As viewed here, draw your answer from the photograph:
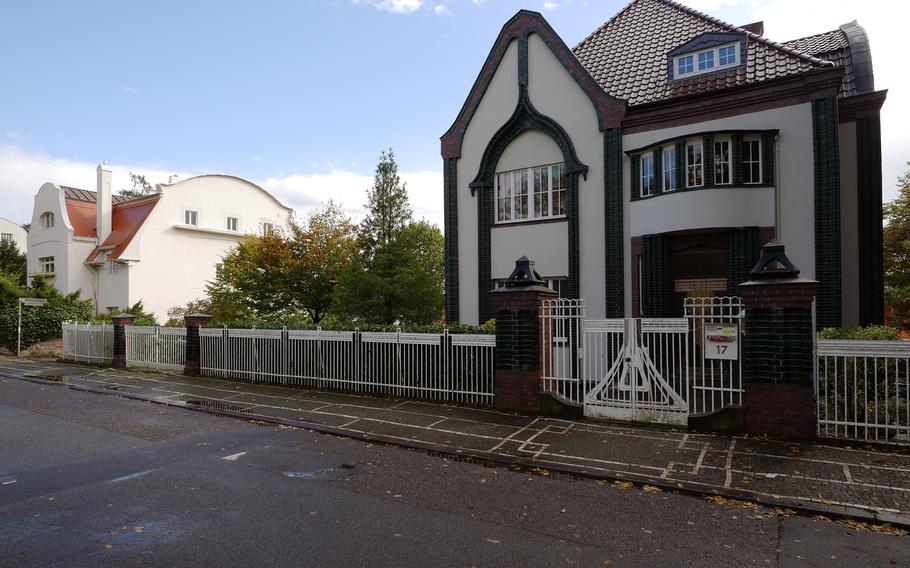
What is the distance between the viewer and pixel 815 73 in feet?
43.4

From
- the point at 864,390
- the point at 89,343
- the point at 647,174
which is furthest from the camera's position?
the point at 89,343

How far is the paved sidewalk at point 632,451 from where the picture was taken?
5.78 metres

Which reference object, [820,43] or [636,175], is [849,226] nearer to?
[636,175]

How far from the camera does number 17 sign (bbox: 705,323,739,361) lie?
8.36 m

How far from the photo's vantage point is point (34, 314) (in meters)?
26.5

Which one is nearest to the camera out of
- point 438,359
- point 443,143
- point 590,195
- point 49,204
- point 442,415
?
point 442,415

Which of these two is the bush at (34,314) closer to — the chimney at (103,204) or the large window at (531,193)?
the chimney at (103,204)

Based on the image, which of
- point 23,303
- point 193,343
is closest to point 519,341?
point 193,343

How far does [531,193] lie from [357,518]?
13615mm

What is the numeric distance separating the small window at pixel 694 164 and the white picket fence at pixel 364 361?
A: 24.7ft

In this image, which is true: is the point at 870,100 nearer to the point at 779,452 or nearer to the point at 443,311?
the point at 779,452

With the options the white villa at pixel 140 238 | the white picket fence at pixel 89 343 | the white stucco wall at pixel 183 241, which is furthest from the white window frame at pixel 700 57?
the white stucco wall at pixel 183 241

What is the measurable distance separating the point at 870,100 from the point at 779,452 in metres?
11.8

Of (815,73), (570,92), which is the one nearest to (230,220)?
(570,92)
